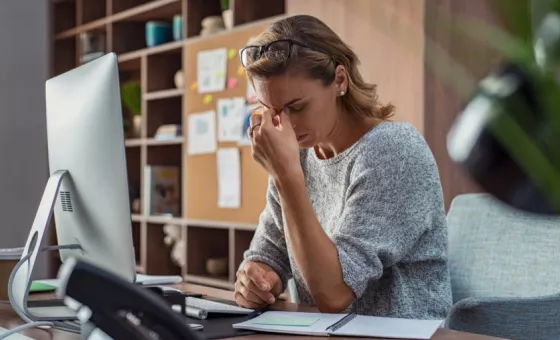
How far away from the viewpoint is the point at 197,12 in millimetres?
4359

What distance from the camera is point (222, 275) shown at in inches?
164

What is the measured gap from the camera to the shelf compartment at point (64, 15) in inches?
220

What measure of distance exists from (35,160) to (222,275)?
174cm

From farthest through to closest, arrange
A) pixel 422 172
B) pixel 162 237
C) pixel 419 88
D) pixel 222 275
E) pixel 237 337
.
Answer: pixel 162 237, pixel 222 275, pixel 419 88, pixel 422 172, pixel 237 337

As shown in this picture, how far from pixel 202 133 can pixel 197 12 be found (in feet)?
2.49

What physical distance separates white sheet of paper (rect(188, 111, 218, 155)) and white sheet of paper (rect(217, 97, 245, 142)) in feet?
0.26

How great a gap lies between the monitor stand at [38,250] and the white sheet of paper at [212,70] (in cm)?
263

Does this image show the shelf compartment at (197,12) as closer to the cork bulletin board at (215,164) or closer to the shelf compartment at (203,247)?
the cork bulletin board at (215,164)

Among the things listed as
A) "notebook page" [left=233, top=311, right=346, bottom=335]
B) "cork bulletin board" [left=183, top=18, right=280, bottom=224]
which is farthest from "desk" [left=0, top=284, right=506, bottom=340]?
"cork bulletin board" [left=183, top=18, right=280, bottom=224]

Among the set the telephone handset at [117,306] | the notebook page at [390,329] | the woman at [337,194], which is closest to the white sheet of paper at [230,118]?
the woman at [337,194]

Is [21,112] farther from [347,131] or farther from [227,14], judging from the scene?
[227,14]

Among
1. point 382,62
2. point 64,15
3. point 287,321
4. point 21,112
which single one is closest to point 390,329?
point 287,321

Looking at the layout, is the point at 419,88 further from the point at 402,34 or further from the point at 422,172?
the point at 402,34

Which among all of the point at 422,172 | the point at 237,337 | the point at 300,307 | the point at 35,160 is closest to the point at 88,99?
the point at 237,337
